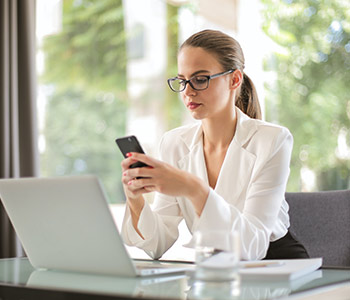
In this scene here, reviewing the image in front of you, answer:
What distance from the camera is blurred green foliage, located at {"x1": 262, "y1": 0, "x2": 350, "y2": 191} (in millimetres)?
3113

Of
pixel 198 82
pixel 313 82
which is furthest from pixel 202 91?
pixel 313 82

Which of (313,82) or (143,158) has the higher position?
(313,82)

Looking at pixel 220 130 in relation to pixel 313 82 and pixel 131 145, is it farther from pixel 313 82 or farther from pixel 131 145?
pixel 313 82

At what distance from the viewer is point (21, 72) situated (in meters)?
3.26

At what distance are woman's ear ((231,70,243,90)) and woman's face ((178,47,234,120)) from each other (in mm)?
48

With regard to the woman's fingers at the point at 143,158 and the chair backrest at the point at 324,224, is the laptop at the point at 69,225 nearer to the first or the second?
the woman's fingers at the point at 143,158

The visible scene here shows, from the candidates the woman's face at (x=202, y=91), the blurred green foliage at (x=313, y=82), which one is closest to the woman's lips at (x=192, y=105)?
the woman's face at (x=202, y=91)

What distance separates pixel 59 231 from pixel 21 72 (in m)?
2.26

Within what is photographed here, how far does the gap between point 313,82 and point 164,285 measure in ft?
7.99

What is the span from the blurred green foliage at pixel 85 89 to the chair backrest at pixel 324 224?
2.78 m

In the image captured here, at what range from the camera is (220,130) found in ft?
6.22

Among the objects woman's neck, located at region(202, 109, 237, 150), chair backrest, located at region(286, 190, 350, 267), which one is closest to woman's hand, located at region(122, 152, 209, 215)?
woman's neck, located at region(202, 109, 237, 150)

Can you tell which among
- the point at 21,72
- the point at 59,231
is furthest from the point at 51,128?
the point at 59,231

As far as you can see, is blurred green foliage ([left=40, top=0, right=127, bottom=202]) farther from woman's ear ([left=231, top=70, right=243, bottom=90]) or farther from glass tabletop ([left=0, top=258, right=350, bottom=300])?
glass tabletop ([left=0, top=258, right=350, bottom=300])
